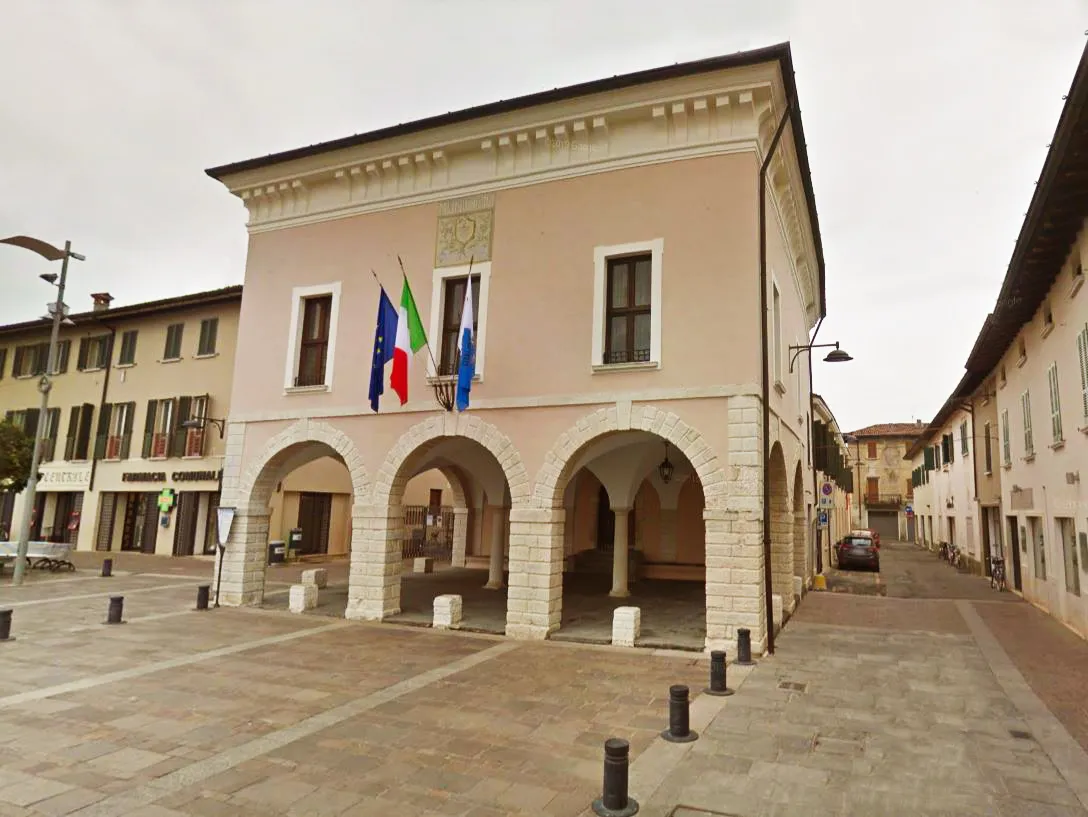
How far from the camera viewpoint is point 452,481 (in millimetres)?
22844

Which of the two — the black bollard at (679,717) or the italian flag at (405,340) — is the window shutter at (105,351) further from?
the black bollard at (679,717)

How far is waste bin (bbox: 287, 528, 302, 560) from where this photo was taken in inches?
947

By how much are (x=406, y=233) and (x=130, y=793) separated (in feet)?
35.6

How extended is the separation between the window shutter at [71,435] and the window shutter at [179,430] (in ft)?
19.5

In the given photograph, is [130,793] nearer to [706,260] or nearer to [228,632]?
[228,632]

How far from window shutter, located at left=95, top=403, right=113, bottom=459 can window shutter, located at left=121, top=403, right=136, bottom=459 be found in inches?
35.9

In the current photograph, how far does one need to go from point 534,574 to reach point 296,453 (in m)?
6.76

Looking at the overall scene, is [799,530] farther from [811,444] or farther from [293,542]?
[293,542]

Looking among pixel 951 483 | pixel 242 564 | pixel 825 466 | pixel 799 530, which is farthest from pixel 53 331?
pixel 951 483

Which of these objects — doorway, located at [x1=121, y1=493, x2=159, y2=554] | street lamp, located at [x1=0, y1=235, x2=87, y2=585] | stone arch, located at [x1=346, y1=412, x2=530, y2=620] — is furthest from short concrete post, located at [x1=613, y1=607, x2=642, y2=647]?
doorway, located at [x1=121, y1=493, x2=159, y2=554]

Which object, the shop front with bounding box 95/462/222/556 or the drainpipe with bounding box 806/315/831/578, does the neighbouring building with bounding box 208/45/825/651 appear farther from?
the shop front with bounding box 95/462/222/556

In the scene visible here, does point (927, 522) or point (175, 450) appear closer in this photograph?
point (175, 450)

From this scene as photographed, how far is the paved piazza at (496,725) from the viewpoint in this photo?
511cm

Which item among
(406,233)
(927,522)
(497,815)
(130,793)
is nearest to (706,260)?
(406,233)
